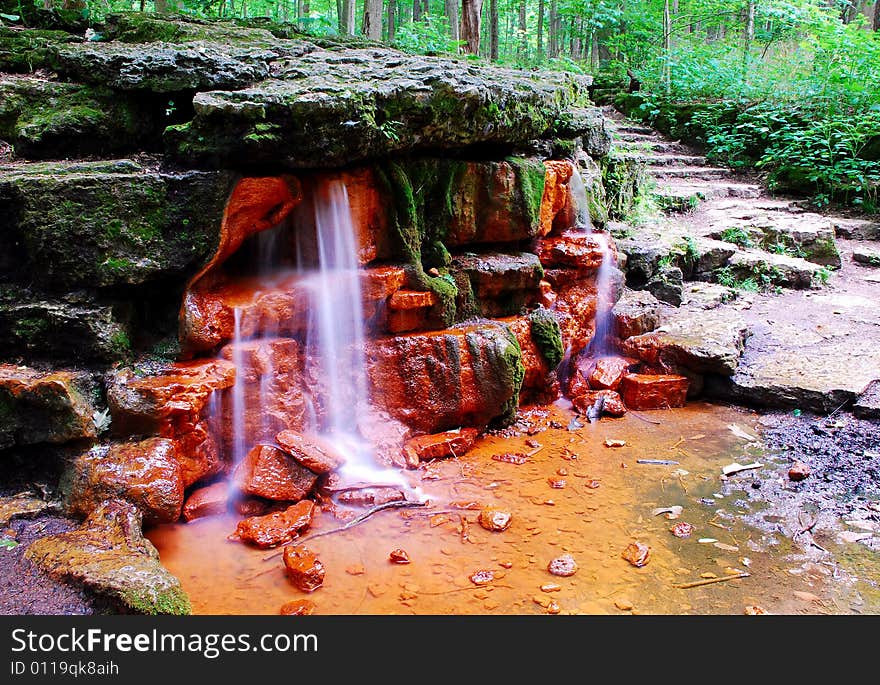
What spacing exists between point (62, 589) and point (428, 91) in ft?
13.4

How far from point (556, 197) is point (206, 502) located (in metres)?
4.61

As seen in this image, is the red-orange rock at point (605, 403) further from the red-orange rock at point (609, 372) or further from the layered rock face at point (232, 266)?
the layered rock face at point (232, 266)

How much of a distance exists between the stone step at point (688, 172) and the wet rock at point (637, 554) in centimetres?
984

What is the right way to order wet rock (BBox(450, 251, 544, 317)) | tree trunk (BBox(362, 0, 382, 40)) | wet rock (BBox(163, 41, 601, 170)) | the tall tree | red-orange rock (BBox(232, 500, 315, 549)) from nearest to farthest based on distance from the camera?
red-orange rock (BBox(232, 500, 315, 549)) < wet rock (BBox(163, 41, 601, 170)) < wet rock (BBox(450, 251, 544, 317)) < tree trunk (BBox(362, 0, 382, 40)) < the tall tree

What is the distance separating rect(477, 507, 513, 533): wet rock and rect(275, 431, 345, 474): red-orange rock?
1.17m

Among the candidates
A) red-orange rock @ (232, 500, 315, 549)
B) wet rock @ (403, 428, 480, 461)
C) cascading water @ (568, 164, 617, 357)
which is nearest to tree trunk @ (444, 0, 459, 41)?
cascading water @ (568, 164, 617, 357)

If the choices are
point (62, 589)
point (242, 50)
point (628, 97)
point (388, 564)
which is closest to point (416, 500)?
point (388, 564)

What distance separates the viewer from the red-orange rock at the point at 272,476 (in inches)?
172

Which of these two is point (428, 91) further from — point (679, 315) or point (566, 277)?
point (679, 315)

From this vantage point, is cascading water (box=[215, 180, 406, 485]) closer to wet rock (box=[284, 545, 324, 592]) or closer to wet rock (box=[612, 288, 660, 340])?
wet rock (box=[284, 545, 324, 592])

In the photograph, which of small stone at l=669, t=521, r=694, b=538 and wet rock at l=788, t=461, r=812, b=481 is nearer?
small stone at l=669, t=521, r=694, b=538

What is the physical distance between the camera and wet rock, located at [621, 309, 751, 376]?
618 centimetres

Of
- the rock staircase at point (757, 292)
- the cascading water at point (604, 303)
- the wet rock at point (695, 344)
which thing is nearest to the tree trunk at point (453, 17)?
the rock staircase at point (757, 292)

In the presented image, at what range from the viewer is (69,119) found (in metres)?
4.74
